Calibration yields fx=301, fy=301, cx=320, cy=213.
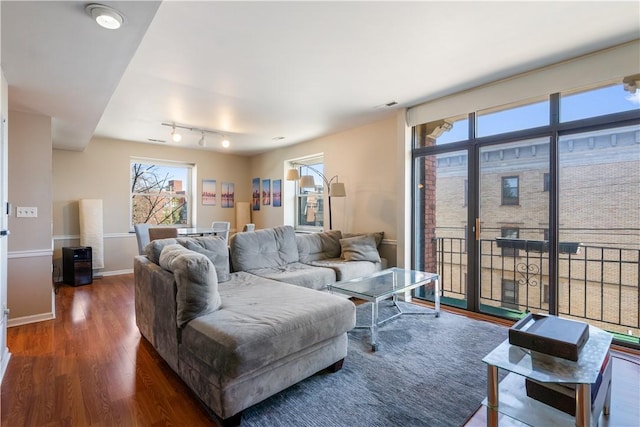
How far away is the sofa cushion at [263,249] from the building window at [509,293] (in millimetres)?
2448

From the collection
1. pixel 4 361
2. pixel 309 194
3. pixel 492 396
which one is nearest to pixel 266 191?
pixel 309 194

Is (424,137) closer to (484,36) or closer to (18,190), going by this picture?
(484,36)

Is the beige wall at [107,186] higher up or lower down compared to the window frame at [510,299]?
higher up

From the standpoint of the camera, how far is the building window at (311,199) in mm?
5641

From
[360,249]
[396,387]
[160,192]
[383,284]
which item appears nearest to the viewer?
[396,387]

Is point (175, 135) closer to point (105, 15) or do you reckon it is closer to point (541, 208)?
point (105, 15)

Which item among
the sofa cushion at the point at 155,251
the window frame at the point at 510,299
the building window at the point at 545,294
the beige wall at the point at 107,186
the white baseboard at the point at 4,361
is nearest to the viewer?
the white baseboard at the point at 4,361

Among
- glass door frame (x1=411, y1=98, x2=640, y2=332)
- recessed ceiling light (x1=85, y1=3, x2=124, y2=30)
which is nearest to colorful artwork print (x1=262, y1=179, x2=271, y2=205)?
glass door frame (x1=411, y1=98, x2=640, y2=332)

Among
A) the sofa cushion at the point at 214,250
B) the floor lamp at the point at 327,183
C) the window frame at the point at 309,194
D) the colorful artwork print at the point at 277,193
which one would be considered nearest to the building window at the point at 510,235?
the floor lamp at the point at 327,183

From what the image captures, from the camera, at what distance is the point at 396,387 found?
198 cm

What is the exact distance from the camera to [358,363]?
90.2 inches

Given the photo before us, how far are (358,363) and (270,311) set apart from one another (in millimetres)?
881

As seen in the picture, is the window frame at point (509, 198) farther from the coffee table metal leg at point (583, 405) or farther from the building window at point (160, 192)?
the building window at point (160, 192)

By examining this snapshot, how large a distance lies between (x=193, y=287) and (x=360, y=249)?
2525 mm
